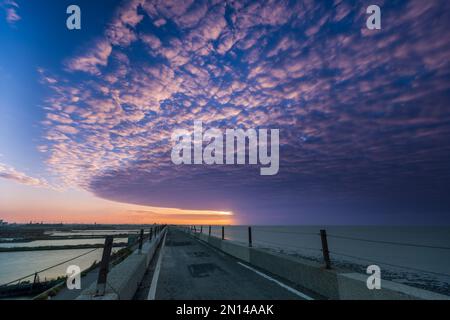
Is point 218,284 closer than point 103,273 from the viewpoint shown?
No

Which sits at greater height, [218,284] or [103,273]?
[103,273]

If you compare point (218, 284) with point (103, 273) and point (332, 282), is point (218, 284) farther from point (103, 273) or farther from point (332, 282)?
point (103, 273)

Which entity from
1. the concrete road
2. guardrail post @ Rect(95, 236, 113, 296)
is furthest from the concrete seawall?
guardrail post @ Rect(95, 236, 113, 296)

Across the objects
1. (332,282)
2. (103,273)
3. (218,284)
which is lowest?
(218,284)

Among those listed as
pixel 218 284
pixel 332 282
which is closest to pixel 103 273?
pixel 218 284

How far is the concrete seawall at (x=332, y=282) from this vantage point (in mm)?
4168

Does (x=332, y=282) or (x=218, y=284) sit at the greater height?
(x=332, y=282)

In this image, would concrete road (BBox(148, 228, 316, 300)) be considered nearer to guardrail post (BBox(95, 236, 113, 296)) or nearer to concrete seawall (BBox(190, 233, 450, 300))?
concrete seawall (BBox(190, 233, 450, 300))

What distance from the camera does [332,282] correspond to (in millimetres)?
5836

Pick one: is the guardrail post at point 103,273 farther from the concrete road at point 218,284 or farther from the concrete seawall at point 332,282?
the concrete seawall at point 332,282

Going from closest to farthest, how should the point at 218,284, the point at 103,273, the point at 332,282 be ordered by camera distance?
the point at 103,273
the point at 332,282
the point at 218,284

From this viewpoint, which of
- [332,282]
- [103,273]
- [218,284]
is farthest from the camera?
[218,284]
